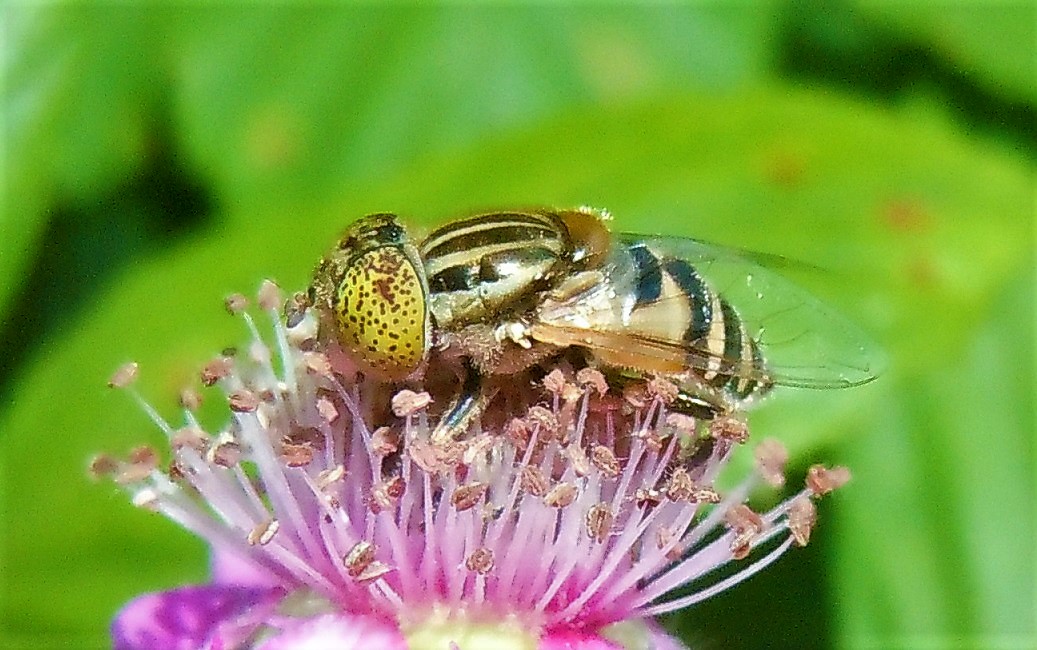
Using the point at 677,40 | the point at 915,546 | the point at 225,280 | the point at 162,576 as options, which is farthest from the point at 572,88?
the point at 162,576

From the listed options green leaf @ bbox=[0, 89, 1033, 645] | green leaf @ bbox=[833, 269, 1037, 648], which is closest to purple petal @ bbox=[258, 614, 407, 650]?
green leaf @ bbox=[0, 89, 1033, 645]

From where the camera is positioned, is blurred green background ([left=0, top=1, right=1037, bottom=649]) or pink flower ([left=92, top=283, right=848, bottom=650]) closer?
pink flower ([left=92, top=283, right=848, bottom=650])

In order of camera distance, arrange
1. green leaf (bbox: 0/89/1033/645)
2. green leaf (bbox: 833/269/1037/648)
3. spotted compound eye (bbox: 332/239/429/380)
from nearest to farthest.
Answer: spotted compound eye (bbox: 332/239/429/380) → green leaf (bbox: 0/89/1033/645) → green leaf (bbox: 833/269/1037/648)

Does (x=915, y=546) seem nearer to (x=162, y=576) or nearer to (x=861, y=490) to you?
(x=861, y=490)

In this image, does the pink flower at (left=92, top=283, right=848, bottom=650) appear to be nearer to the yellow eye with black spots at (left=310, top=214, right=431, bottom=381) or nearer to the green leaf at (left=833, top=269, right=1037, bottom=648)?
the yellow eye with black spots at (left=310, top=214, right=431, bottom=381)

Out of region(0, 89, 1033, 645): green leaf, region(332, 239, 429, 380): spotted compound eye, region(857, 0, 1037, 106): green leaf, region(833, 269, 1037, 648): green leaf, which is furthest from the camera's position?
region(857, 0, 1037, 106): green leaf
